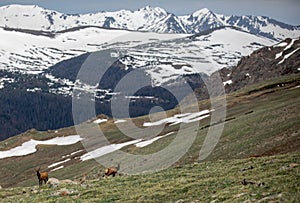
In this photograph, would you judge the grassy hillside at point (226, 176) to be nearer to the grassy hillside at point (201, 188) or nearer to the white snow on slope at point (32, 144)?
the grassy hillside at point (201, 188)

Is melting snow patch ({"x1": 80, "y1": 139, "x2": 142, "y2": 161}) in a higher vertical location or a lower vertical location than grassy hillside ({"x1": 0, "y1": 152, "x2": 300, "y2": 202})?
lower

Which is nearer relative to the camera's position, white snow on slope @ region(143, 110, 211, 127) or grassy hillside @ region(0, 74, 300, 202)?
grassy hillside @ region(0, 74, 300, 202)

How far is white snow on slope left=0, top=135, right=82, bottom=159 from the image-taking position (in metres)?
109

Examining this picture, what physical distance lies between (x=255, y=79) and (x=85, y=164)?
13598cm

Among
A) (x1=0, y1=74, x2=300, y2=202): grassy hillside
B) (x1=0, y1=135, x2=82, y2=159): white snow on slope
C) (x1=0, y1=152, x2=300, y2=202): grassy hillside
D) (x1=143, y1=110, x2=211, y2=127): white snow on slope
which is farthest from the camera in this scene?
(x1=0, y1=135, x2=82, y2=159): white snow on slope

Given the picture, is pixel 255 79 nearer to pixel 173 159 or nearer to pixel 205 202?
pixel 173 159

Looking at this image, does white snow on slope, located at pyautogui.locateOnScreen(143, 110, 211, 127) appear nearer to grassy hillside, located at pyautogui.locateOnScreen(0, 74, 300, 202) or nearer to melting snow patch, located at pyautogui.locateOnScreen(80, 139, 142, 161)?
melting snow patch, located at pyautogui.locateOnScreen(80, 139, 142, 161)

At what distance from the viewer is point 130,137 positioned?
9106 centimetres

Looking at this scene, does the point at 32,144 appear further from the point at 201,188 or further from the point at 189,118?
the point at 201,188

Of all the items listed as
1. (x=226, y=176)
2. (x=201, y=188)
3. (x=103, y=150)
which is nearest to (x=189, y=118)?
(x=103, y=150)

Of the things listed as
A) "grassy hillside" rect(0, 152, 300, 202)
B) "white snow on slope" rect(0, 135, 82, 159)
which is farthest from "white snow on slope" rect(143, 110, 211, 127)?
"grassy hillside" rect(0, 152, 300, 202)

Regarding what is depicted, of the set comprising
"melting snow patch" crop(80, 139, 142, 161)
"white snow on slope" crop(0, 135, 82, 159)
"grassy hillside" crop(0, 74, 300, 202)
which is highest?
"grassy hillside" crop(0, 74, 300, 202)

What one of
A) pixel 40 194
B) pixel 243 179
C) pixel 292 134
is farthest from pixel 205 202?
pixel 292 134

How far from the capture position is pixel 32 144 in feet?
383
